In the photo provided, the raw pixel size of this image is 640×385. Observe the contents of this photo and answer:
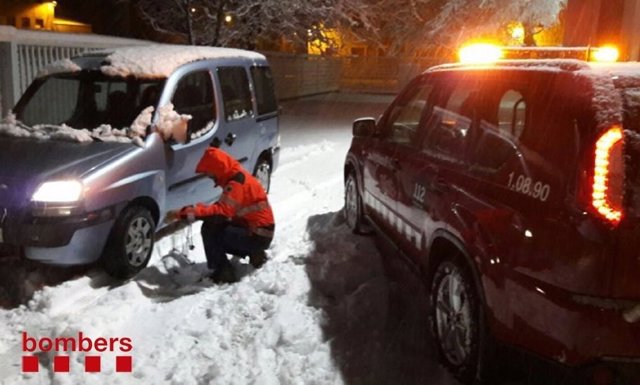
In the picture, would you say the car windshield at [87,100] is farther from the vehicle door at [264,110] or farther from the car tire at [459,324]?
the car tire at [459,324]

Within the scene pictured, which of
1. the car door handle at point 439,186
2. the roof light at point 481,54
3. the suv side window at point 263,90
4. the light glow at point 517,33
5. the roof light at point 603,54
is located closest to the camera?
the roof light at point 603,54

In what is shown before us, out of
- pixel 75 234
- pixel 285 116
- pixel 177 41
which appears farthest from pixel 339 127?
pixel 75 234

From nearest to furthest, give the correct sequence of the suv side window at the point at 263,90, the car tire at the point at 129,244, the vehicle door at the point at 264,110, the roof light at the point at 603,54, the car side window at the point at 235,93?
the roof light at the point at 603,54 → the car tire at the point at 129,244 → the car side window at the point at 235,93 → the vehicle door at the point at 264,110 → the suv side window at the point at 263,90

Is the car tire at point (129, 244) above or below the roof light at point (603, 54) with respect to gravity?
below

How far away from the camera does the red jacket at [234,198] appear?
198 inches

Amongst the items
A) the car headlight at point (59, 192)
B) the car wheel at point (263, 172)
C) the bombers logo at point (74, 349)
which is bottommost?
A: the bombers logo at point (74, 349)

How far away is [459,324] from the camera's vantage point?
12.1 ft

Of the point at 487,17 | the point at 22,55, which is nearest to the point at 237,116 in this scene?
the point at 22,55

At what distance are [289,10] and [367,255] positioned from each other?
415 inches

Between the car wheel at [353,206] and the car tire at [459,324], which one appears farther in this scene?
the car wheel at [353,206]

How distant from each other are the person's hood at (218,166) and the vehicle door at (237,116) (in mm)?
1627

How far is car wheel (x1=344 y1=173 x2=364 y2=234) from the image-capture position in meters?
6.42

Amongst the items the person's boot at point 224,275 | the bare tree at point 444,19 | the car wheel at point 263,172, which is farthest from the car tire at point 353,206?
the bare tree at point 444,19

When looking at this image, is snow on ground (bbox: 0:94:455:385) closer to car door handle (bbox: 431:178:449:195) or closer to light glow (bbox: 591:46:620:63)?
car door handle (bbox: 431:178:449:195)
